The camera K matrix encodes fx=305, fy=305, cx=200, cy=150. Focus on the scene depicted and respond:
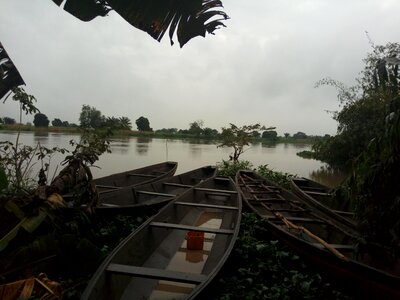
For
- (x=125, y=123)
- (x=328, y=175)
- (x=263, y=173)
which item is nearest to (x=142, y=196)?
(x=125, y=123)

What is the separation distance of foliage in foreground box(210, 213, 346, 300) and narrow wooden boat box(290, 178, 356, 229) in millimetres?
658

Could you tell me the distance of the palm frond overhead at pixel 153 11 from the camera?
205 centimetres

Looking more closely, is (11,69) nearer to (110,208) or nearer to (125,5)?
(125,5)

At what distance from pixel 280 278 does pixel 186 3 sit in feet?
7.10

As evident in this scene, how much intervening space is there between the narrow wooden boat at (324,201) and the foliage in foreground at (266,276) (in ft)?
2.16

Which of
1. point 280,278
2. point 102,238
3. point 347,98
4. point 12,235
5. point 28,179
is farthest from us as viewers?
point 347,98

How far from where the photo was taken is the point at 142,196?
4414mm

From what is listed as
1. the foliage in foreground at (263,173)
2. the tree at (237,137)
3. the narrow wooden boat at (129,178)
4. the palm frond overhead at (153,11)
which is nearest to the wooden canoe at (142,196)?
the narrow wooden boat at (129,178)

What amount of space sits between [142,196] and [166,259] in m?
1.86

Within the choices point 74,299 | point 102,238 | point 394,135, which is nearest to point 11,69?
point 102,238

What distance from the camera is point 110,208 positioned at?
3.13 meters

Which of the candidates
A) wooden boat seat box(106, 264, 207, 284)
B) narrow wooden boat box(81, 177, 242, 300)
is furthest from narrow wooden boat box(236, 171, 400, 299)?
wooden boat seat box(106, 264, 207, 284)

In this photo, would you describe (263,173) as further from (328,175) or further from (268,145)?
(268,145)

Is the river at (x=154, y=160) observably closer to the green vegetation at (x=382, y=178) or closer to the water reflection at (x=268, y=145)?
the green vegetation at (x=382, y=178)
